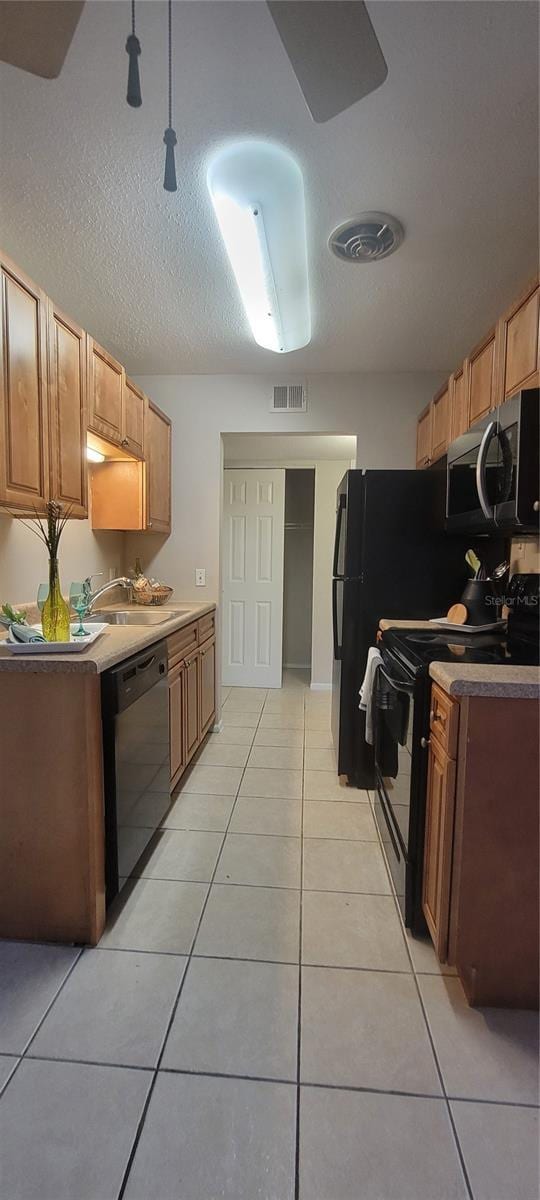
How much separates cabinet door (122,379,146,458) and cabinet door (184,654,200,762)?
1.23 metres

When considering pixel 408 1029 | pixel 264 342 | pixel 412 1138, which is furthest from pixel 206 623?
pixel 412 1138

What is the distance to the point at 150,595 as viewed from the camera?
119 inches

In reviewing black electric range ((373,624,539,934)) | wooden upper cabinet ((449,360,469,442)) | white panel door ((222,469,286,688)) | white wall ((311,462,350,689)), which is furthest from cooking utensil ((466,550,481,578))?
white panel door ((222,469,286,688))

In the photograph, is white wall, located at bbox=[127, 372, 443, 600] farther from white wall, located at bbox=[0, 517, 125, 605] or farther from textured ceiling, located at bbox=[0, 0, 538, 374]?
textured ceiling, located at bbox=[0, 0, 538, 374]

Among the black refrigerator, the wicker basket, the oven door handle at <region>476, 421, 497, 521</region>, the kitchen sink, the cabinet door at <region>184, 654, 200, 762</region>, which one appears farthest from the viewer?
the wicker basket

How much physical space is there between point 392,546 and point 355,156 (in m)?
1.53

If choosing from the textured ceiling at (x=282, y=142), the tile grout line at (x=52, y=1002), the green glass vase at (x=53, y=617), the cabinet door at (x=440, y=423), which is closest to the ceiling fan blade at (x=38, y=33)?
the textured ceiling at (x=282, y=142)

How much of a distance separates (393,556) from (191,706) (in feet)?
4.54

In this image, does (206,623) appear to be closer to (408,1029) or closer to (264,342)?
(264,342)

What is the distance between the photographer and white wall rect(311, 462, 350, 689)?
445 centimetres

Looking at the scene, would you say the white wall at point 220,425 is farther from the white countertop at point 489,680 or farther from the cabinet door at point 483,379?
the white countertop at point 489,680

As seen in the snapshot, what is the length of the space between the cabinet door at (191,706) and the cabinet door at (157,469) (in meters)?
0.91

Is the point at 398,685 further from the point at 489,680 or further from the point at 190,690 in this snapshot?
the point at 190,690

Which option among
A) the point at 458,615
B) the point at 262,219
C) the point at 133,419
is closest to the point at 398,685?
the point at 458,615
